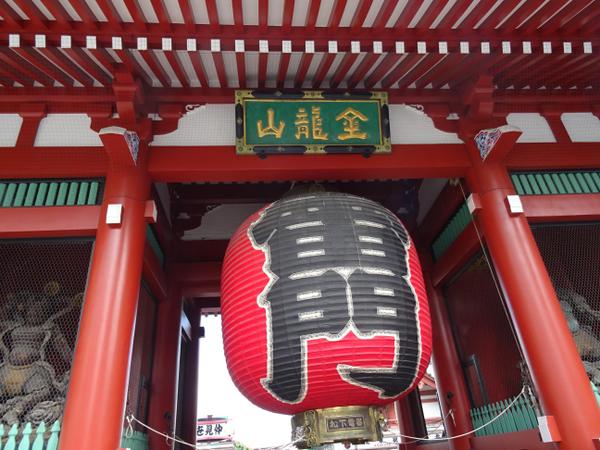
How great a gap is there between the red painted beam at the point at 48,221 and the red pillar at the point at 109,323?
166mm

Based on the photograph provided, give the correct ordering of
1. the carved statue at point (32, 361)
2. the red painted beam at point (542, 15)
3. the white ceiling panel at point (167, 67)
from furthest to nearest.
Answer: the white ceiling panel at point (167, 67)
the carved statue at point (32, 361)
the red painted beam at point (542, 15)

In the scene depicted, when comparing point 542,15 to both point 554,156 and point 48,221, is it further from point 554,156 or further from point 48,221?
point 48,221

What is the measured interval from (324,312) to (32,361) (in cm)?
292

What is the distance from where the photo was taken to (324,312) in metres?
2.41

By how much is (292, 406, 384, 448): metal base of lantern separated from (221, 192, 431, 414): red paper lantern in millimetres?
51

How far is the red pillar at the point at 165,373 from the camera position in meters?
4.41

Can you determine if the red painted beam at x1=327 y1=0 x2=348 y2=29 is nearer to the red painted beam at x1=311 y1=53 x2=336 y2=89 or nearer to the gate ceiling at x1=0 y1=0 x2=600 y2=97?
the gate ceiling at x1=0 y1=0 x2=600 y2=97

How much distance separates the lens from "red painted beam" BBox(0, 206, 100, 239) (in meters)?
3.47

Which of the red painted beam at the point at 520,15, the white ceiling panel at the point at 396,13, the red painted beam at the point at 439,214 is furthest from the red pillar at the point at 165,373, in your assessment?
the red painted beam at the point at 520,15

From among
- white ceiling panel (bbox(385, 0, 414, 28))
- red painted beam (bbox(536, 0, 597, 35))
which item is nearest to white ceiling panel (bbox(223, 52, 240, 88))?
white ceiling panel (bbox(385, 0, 414, 28))

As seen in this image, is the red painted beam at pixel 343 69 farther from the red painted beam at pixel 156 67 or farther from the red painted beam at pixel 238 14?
the red painted beam at pixel 156 67

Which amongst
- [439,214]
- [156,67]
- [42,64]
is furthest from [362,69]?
[42,64]

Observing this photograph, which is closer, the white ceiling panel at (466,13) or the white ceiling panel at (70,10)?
the white ceiling panel at (70,10)

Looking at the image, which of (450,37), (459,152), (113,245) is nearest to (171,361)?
(113,245)
